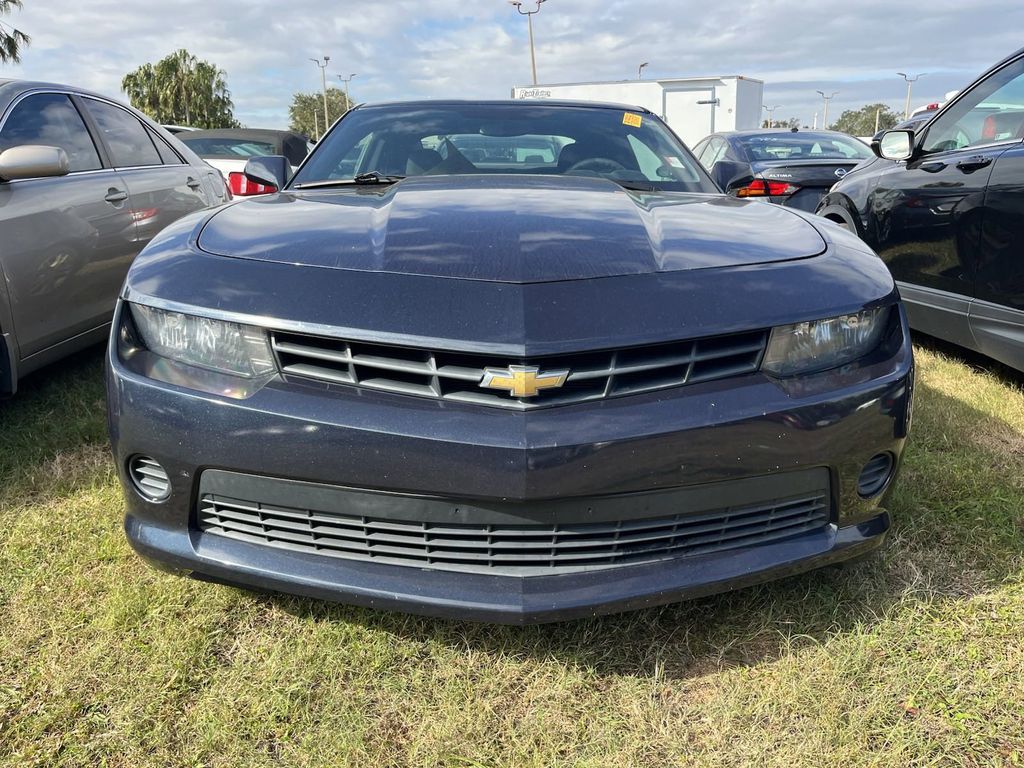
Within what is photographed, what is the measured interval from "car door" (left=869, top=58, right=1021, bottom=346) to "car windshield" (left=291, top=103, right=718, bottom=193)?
51.5 inches

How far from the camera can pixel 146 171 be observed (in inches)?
A: 162

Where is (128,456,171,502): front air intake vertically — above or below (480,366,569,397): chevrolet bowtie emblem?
below

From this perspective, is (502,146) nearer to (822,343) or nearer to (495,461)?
(822,343)

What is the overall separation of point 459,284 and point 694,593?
0.81 metres

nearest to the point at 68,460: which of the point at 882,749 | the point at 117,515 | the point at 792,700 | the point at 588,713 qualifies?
the point at 117,515

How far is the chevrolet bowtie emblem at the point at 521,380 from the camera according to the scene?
1.49 metres

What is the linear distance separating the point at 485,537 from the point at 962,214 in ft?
9.50

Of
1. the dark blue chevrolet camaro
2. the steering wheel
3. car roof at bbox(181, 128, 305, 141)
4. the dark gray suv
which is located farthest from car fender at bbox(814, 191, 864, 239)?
car roof at bbox(181, 128, 305, 141)

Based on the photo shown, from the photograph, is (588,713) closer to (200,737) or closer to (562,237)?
(200,737)

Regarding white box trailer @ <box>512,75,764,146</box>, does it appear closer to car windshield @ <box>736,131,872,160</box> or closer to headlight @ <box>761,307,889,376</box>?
car windshield @ <box>736,131,872,160</box>

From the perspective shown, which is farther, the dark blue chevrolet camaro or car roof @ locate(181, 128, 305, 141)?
car roof @ locate(181, 128, 305, 141)

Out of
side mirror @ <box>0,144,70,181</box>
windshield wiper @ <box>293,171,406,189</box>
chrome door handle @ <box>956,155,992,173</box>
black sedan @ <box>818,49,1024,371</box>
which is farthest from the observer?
chrome door handle @ <box>956,155,992,173</box>

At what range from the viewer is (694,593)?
63.8 inches

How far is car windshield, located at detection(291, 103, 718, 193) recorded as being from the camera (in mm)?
2859
